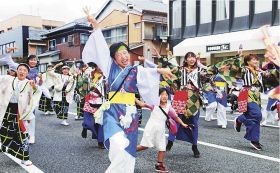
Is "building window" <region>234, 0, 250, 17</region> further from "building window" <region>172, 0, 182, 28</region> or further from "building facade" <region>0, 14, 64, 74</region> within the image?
"building facade" <region>0, 14, 64, 74</region>

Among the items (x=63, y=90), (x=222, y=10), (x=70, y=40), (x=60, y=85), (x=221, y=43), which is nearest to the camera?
(x=63, y=90)

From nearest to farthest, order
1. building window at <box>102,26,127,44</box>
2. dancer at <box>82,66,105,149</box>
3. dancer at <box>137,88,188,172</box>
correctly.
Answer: dancer at <box>137,88,188,172</box>
dancer at <box>82,66,105,149</box>
building window at <box>102,26,127,44</box>

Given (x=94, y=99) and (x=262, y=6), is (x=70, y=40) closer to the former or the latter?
(x=262, y=6)

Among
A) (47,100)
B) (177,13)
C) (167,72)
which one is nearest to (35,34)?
(177,13)

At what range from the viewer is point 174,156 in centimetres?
657

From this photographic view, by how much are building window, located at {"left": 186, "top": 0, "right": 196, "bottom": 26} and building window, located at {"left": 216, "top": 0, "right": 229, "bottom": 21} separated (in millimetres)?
2242

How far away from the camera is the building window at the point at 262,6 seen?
66.2ft

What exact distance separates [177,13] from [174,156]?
71.9 feet

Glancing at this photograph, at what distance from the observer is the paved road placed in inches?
224

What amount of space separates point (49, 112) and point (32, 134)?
6.63 m

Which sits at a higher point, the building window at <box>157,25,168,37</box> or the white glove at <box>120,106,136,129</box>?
the building window at <box>157,25,168,37</box>

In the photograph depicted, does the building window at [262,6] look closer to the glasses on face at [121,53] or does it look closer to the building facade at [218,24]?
the building facade at [218,24]

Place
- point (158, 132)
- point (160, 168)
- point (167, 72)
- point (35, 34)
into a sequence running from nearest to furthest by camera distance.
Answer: point (167, 72) → point (160, 168) → point (158, 132) → point (35, 34)

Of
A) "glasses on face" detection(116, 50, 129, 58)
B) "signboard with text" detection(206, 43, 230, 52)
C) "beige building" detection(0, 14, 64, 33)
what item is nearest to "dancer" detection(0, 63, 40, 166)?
"glasses on face" detection(116, 50, 129, 58)
